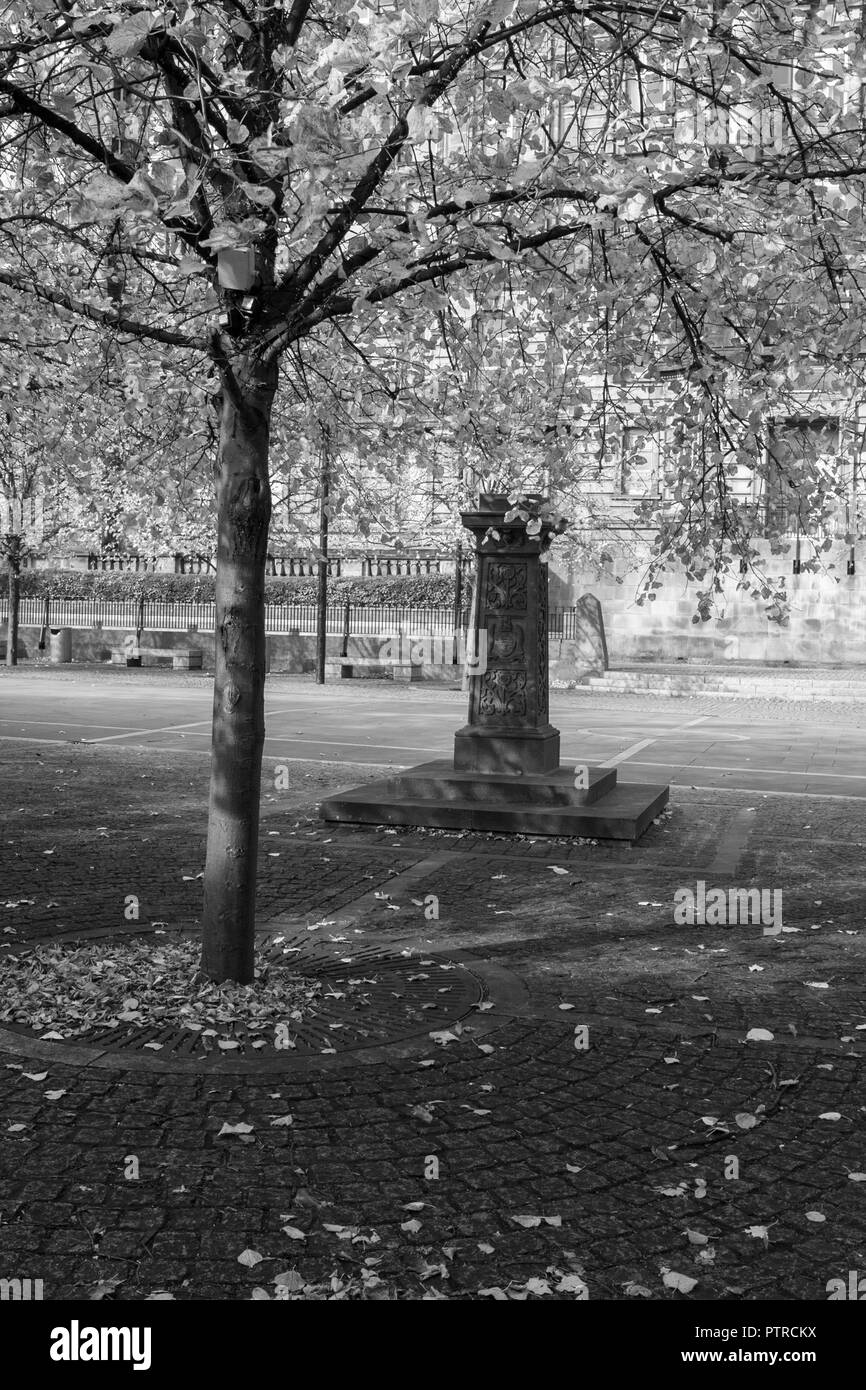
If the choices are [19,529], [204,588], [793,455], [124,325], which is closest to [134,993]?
[124,325]

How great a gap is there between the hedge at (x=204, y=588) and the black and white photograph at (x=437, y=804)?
2168cm

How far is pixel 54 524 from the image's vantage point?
30.2 meters

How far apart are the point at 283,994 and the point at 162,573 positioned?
3366 centimetres

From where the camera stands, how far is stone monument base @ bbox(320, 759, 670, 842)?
10.2m

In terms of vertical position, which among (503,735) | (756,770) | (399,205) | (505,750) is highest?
(399,205)

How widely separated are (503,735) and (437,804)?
1020 millimetres

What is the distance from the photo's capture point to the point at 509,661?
11.4m

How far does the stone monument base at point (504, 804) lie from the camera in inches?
400

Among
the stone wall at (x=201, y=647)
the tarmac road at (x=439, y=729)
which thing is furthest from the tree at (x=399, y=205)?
the stone wall at (x=201, y=647)

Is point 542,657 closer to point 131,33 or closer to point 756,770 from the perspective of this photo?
point 756,770

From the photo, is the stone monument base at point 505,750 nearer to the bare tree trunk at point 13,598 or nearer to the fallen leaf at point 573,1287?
the fallen leaf at point 573,1287

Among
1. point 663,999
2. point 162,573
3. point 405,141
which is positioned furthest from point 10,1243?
point 162,573

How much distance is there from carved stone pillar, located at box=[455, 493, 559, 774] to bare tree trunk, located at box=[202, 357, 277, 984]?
5.51 metres

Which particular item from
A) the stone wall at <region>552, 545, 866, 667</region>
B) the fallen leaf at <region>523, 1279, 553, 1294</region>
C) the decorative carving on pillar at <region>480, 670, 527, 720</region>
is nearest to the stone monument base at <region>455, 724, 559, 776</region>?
the decorative carving on pillar at <region>480, 670, 527, 720</region>
